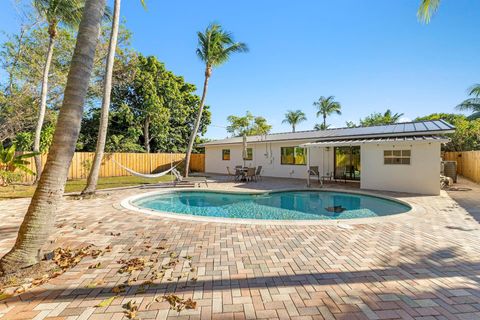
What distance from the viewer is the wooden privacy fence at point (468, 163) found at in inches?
567

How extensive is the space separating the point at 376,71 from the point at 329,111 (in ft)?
61.7

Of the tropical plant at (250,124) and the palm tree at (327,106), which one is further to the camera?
the tropical plant at (250,124)

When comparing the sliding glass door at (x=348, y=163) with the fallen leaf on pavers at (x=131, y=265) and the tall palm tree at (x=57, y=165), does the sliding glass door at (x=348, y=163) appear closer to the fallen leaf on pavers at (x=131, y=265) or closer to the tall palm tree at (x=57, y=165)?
the fallen leaf on pavers at (x=131, y=265)

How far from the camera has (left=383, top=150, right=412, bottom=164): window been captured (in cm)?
1079

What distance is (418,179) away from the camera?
10438 mm

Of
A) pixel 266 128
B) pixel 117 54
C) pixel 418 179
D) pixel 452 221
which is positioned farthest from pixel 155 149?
pixel 452 221

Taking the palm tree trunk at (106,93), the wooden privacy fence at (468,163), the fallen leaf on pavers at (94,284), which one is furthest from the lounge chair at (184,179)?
the wooden privacy fence at (468,163)

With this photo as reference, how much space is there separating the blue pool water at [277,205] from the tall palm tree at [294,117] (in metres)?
25.7

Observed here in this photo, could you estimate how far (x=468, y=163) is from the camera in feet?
53.7

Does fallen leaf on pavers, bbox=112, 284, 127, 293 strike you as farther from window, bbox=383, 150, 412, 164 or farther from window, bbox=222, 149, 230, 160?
window, bbox=222, 149, 230, 160

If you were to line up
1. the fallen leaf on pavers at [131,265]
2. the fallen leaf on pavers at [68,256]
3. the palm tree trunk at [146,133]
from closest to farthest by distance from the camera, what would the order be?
the fallen leaf on pavers at [131,265]
the fallen leaf on pavers at [68,256]
the palm tree trunk at [146,133]

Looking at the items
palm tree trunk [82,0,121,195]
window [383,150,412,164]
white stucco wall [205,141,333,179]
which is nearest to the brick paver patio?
palm tree trunk [82,0,121,195]

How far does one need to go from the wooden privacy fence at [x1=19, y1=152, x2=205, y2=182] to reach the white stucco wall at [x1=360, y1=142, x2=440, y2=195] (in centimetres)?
1395

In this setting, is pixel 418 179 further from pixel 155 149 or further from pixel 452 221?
pixel 155 149
